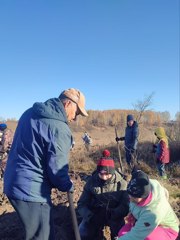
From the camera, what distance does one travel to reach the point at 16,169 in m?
2.89

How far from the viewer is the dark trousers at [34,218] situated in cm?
291

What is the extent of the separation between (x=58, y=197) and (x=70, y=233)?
3.77 feet

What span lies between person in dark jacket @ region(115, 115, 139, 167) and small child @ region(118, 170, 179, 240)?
5175mm

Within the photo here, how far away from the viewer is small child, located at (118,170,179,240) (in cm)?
325

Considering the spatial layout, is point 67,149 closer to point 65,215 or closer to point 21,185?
point 21,185

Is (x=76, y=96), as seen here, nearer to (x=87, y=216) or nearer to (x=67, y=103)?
(x=67, y=103)

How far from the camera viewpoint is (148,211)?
10.7 ft

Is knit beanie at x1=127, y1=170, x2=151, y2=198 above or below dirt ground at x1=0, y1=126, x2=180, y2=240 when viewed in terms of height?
above

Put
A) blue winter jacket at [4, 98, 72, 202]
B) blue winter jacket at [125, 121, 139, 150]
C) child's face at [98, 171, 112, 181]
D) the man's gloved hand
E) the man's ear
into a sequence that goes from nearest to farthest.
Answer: blue winter jacket at [4, 98, 72, 202] < the man's ear < child's face at [98, 171, 112, 181] < the man's gloved hand < blue winter jacket at [125, 121, 139, 150]

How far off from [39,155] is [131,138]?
623 centimetres

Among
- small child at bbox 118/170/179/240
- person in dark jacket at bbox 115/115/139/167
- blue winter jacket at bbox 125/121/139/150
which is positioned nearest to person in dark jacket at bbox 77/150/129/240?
small child at bbox 118/170/179/240

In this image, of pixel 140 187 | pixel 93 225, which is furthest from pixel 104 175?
pixel 140 187

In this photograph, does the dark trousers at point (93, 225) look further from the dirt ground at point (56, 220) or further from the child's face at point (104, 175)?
the child's face at point (104, 175)

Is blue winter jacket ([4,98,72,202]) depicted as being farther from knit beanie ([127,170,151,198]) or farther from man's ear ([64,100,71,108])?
knit beanie ([127,170,151,198])
